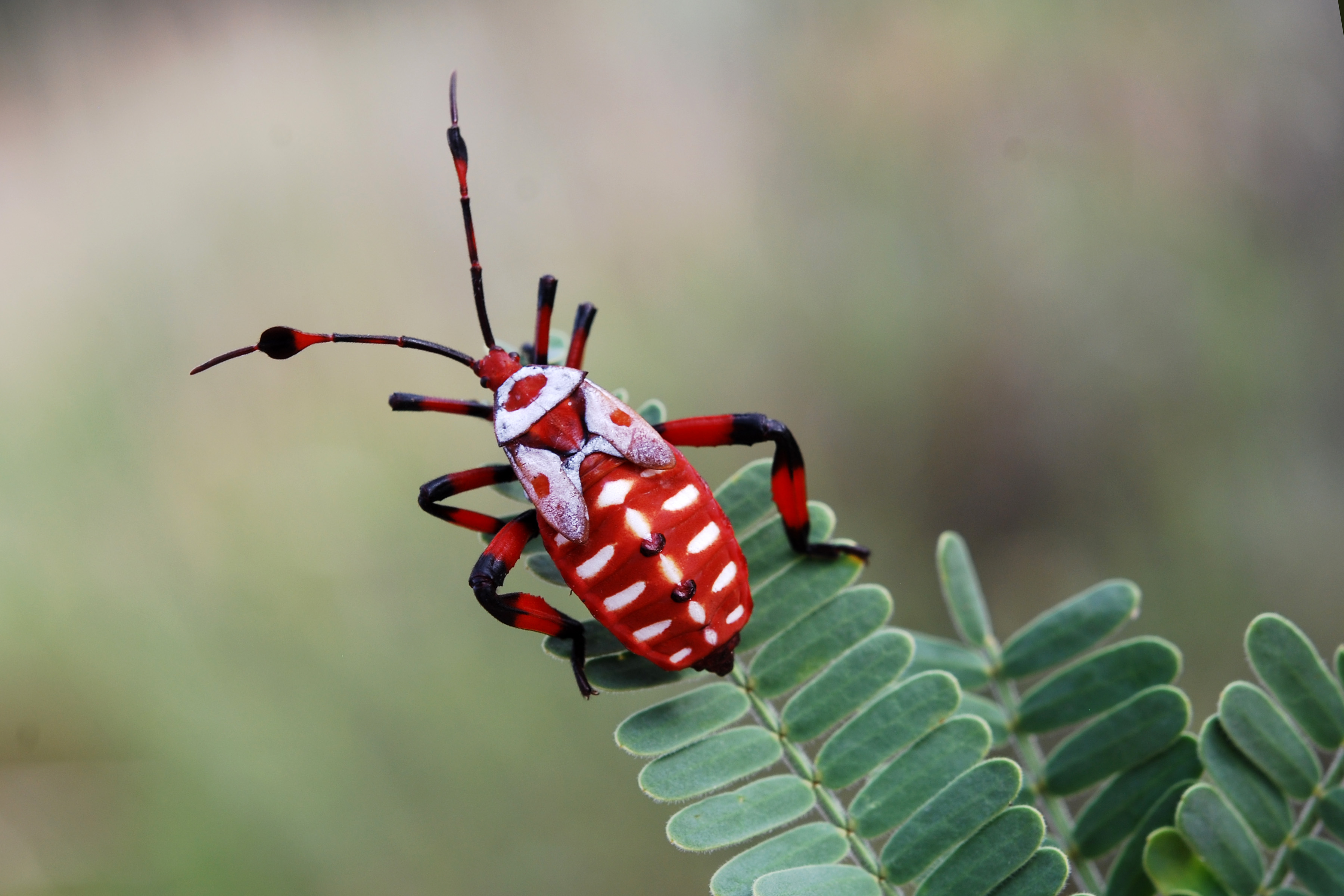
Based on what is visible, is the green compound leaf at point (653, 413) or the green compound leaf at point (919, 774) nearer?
the green compound leaf at point (919, 774)

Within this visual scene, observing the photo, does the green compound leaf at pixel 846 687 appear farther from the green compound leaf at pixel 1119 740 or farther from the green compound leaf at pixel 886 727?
the green compound leaf at pixel 1119 740

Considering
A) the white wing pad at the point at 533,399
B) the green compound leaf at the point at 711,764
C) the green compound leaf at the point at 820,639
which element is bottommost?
the green compound leaf at the point at 711,764

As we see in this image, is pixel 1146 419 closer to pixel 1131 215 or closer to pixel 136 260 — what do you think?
pixel 1131 215

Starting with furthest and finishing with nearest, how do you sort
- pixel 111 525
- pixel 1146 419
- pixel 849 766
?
pixel 1146 419
pixel 111 525
pixel 849 766

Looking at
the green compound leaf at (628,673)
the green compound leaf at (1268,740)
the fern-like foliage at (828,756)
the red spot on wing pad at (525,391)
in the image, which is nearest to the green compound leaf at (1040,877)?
the fern-like foliage at (828,756)

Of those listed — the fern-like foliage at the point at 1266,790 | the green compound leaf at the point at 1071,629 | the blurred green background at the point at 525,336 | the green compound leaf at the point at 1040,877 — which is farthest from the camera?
the blurred green background at the point at 525,336

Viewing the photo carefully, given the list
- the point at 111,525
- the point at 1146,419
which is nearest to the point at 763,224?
the point at 1146,419

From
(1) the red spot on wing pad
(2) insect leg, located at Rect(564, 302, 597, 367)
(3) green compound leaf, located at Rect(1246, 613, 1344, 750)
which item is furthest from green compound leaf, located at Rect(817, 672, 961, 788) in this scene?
(2) insect leg, located at Rect(564, 302, 597, 367)
